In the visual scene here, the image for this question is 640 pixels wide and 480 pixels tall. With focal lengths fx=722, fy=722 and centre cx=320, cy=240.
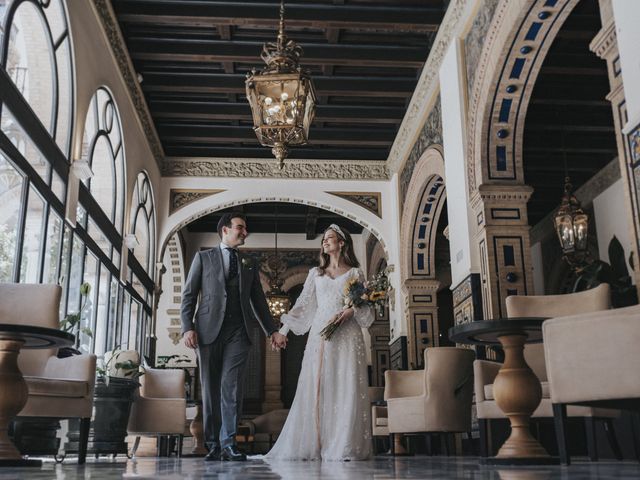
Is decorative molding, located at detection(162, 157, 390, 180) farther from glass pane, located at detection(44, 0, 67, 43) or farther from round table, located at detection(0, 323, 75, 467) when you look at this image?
round table, located at detection(0, 323, 75, 467)

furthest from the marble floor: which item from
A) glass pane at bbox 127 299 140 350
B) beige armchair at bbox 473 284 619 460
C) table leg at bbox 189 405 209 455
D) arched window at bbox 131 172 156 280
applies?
arched window at bbox 131 172 156 280

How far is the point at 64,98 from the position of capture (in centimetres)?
688

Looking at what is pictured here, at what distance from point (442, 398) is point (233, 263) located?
7.64 ft

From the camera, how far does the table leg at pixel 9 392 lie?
144 inches

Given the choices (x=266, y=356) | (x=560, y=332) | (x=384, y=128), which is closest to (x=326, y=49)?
(x=384, y=128)

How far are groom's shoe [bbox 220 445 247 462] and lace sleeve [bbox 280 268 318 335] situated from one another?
109 cm

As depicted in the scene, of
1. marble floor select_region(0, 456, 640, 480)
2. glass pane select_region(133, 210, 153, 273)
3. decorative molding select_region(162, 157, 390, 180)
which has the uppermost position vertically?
decorative molding select_region(162, 157, 390, 180)

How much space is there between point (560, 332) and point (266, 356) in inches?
484

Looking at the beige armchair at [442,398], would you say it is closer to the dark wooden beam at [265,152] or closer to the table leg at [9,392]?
the table leg at [9,392]

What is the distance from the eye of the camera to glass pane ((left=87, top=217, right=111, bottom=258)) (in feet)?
26.6

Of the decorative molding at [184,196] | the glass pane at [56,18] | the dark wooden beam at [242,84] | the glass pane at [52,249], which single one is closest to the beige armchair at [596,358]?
the glass pane at [52,249]

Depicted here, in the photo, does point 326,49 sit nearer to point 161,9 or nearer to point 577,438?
point 161,9

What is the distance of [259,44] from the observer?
8.47m

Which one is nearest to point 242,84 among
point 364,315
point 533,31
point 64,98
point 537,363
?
point 64,98
